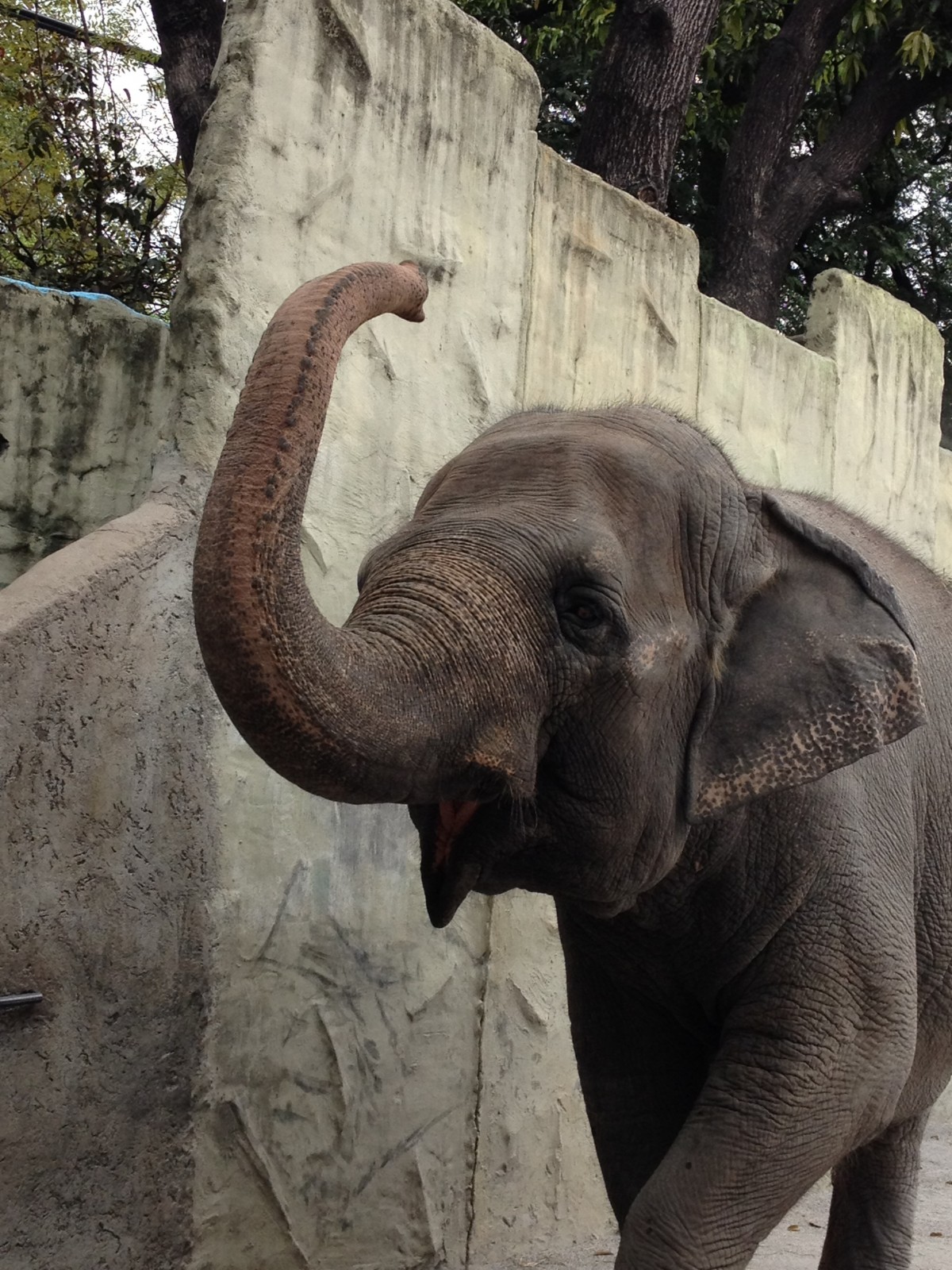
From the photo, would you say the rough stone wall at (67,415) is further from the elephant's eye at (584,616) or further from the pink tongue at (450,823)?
the elephant's eye at (584,616)

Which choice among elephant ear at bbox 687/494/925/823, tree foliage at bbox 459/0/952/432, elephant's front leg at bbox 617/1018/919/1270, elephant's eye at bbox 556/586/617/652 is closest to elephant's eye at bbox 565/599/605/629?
elephant's eye at bbox 556/586/617/652

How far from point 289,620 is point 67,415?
3706mm

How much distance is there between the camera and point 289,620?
7.66 feet

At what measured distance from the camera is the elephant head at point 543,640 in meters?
2.37

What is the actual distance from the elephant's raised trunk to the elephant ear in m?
0.83

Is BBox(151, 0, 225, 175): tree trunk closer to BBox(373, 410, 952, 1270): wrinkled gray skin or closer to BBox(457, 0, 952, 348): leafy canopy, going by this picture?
BBox(457, 0, 952, 348): leafy canopy

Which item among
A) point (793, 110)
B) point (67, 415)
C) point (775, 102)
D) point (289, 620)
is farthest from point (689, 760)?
point (793, 110)

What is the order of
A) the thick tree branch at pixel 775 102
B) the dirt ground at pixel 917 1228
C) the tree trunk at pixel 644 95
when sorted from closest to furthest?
the dirt ground at pixel 917 1228, the tree trunk at pixel 644 95, the thick tree branch at pixel 775 102

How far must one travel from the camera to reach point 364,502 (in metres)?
4.63

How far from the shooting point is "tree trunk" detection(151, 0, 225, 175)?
29.7ft

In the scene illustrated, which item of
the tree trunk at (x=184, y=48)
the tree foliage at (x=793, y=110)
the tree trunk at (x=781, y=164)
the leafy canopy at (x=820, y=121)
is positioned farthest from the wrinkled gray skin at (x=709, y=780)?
the leafy canopy at (x=820, y=121)

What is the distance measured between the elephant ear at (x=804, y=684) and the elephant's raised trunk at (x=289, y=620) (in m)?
0.83

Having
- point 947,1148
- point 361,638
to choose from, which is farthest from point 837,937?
point 947,1148

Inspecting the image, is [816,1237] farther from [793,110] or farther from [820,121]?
[820,121]
